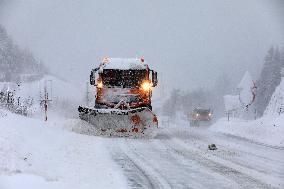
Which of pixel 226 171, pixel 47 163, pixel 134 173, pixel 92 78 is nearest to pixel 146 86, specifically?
pixel 92 78

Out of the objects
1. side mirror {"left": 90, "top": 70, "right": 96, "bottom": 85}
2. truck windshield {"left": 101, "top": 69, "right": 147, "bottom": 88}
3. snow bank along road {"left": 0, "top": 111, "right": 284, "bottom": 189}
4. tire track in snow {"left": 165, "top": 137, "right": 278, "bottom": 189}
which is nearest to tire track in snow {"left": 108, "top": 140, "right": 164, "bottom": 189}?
snow bank along road {"left": 0, "top": 111, "right": 284, "bottom": 189}

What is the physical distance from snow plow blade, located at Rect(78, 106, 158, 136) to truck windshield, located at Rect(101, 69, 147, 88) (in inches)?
86.7

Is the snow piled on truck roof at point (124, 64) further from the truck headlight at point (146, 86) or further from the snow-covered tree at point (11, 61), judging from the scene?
the snow-covered tree at point (11, 61)

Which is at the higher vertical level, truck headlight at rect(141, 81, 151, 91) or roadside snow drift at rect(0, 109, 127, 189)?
truck headlight at rect(141, 81, 151, 91)

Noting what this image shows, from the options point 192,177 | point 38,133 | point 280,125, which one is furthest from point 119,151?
point 280,125

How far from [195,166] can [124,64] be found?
33.1 feet

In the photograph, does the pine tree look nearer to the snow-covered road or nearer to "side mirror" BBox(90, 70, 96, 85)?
"side mirror" BBox(90, 70, 96, 85)

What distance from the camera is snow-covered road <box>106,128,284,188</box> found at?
23.4 ft

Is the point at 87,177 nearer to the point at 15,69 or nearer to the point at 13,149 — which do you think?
the point at 13,149

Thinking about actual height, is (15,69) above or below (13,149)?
above

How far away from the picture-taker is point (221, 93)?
6334 inches

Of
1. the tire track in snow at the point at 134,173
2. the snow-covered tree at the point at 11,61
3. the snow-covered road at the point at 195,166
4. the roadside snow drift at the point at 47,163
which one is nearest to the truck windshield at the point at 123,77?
the snow-covered road at the point at 195,166

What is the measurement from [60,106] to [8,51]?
14931mm

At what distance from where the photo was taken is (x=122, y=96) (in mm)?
17609
